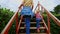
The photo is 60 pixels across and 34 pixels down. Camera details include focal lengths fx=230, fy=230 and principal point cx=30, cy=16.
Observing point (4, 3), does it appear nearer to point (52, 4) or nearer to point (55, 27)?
point (52, 4)

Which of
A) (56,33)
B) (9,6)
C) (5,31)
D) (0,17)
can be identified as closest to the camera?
(5,31)

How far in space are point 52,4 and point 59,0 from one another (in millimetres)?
559

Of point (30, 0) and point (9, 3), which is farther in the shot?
point (9, 3)

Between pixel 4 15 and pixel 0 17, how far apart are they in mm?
245

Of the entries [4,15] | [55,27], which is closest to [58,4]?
[55,27]

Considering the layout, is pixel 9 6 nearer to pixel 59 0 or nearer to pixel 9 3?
pixel 9 3

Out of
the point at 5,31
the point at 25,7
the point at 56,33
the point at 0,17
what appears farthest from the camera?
the point at 56,33

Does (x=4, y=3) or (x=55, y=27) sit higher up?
(x=4, y=3)

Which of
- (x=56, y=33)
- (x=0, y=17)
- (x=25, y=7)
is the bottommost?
(x=56, y=33)

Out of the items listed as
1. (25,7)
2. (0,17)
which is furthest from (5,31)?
(0,17)

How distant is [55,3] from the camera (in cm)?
1330

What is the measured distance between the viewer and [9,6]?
12836mm

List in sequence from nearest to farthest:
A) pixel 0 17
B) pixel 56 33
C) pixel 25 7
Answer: pixel 25 7
pixel 0 17
pixel 56 33

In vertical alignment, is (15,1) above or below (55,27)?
above
